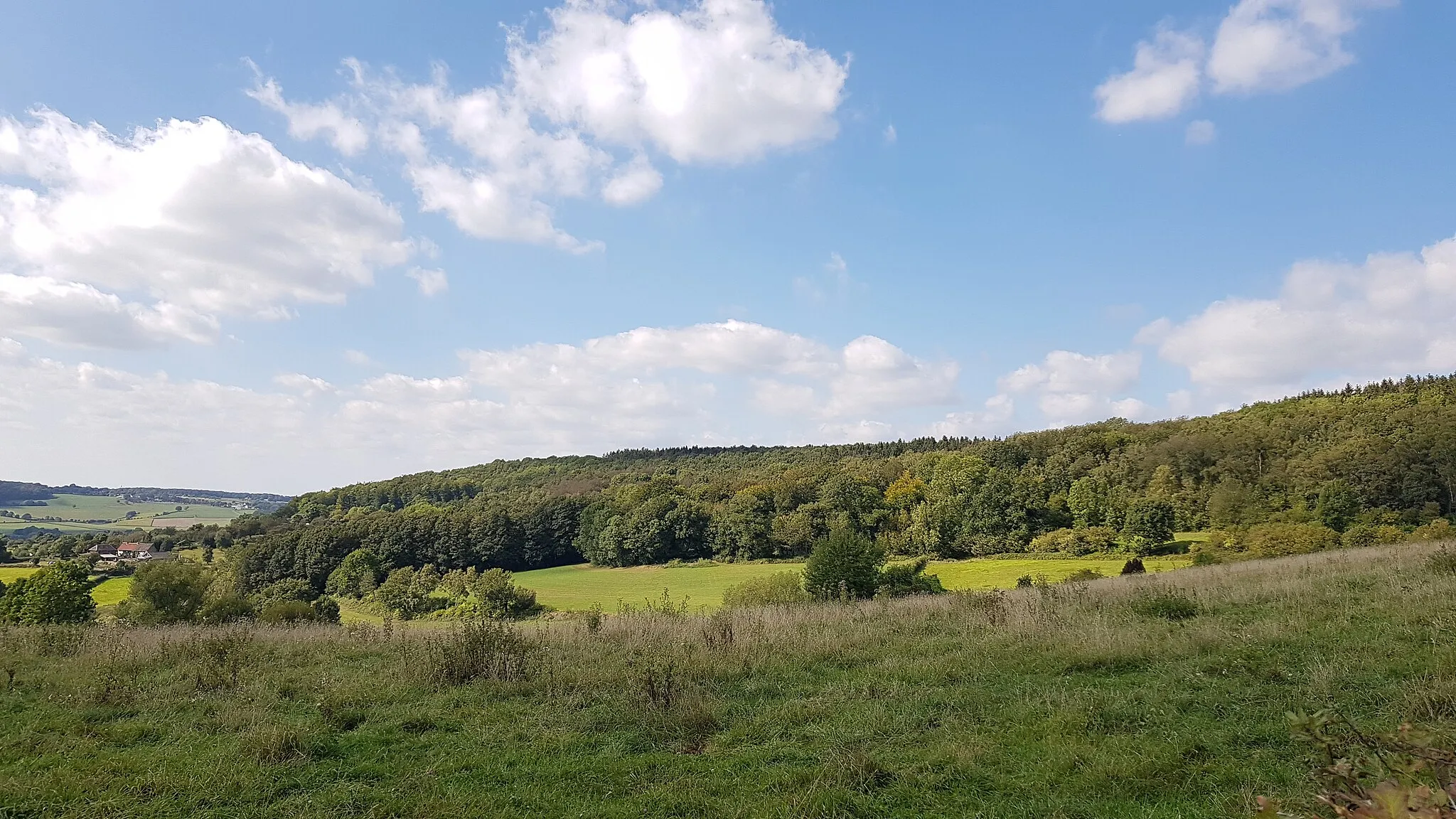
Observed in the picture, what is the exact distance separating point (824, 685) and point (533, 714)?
331 centimetres

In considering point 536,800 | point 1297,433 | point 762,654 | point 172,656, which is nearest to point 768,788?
point 536,800

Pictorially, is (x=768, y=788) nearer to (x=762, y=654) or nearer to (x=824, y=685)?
(x=824, y=685)

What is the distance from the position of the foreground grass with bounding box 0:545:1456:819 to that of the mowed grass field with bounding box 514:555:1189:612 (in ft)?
108

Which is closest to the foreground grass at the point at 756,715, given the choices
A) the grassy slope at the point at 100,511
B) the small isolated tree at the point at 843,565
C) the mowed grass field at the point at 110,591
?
the small isolated tree at the point at 843,565

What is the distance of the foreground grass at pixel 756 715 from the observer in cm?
520

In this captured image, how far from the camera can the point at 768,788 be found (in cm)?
532

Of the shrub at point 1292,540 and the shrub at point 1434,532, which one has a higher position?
the shrub at point 1434,532

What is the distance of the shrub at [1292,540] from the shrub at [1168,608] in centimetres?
3422

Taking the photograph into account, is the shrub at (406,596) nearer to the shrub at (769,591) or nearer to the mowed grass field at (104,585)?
the mowed grass field at (104,585)

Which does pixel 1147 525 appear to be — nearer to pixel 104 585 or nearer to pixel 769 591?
pixel 769 591

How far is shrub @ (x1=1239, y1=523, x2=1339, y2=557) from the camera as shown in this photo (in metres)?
39.6

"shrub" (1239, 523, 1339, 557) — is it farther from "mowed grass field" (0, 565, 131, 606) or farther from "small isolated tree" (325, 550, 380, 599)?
"small isolated tree" (325, 550, 380, 599)

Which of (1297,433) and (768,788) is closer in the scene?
(768,788)

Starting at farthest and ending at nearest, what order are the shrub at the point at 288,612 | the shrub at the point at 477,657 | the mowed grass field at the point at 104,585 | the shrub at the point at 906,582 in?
1. the mowed grass field at the point at 104,585
2. the shrub at the point at 906,582
3. the shrub at the point at 288,612
4. the shrub at the point at 477,657
